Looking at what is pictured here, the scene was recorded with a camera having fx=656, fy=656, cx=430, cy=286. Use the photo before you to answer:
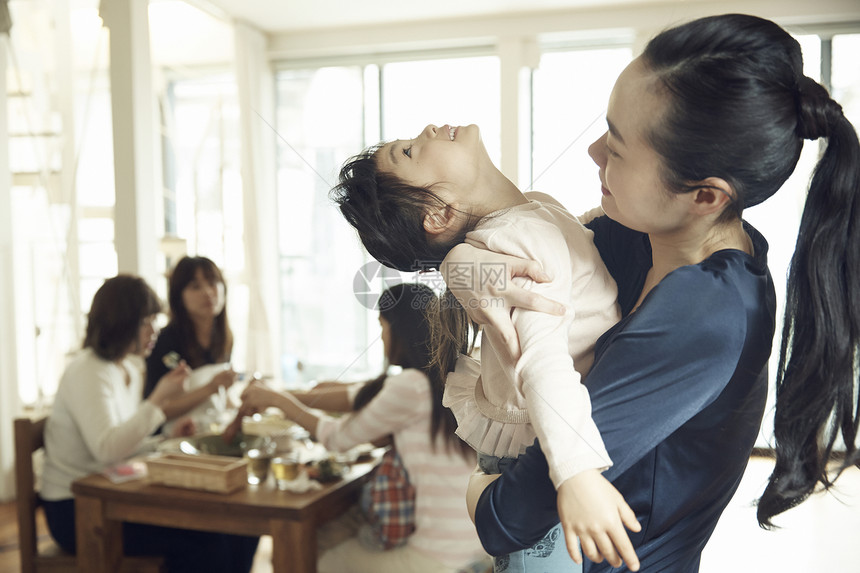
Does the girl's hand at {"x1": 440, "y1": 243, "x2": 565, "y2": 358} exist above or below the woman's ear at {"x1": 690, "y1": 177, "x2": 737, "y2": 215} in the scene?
below

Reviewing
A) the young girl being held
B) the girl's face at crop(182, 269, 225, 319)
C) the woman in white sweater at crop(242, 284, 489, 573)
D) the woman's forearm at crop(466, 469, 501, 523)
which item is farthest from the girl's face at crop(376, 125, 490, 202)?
the girl's face at crop(182, 269, 225, 319)

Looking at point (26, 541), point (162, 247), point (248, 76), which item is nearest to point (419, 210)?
point (26, 541)

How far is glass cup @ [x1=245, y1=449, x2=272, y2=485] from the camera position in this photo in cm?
152

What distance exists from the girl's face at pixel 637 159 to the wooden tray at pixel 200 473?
1.18 m

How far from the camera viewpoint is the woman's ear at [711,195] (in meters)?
0.45

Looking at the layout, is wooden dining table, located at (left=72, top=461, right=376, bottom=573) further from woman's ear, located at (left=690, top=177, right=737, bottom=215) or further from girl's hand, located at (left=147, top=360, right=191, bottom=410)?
woman's ear, located at (left=690, top=177, right=737, bottom=215)

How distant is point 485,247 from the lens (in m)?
0.54

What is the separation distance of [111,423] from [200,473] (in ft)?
1.32

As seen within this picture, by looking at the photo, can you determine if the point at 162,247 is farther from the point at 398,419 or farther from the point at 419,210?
the point at 419,210

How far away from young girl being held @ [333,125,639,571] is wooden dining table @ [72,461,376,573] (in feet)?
2.81

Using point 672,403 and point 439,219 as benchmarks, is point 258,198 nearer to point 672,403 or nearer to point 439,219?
point 439,219

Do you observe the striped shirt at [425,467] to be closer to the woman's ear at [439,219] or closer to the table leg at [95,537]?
the table leg at [95,537]

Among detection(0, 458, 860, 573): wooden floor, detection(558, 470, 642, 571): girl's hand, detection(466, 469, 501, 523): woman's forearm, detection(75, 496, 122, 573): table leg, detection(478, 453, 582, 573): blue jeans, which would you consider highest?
detection(558, 470, 642, 571): girl's hand

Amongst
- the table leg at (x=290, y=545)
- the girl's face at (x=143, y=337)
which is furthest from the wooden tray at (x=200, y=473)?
the girl's face at (x=143, y=337)
